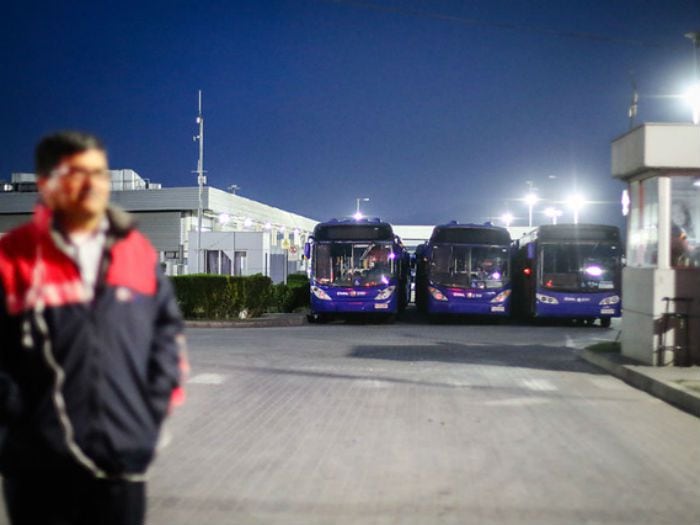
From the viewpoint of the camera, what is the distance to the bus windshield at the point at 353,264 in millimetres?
28359

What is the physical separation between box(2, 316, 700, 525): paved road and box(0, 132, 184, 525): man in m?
2.63

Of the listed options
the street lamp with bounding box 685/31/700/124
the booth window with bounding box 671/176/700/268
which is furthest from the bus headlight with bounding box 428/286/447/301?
the booth window with bounding box 671/176/700/268

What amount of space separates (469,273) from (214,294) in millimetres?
7611

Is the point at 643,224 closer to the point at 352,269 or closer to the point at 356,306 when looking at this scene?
the point at 356,306

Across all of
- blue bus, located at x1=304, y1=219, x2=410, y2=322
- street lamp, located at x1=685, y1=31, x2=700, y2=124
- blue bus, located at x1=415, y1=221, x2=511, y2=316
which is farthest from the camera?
blue bus, located at x1=415, y1=221, x2=511, y2=316

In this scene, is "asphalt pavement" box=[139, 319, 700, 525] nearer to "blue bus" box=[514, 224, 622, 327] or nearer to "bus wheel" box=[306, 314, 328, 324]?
"blue bus" box=[514, 224, 622, 327]

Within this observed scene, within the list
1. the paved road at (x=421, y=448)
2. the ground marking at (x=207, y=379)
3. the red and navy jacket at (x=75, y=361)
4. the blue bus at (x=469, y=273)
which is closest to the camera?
the red and navy jacket at (x=75, y=361)

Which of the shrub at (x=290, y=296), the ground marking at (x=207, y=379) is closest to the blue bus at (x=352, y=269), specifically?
the shrub at (x=290, y=296)

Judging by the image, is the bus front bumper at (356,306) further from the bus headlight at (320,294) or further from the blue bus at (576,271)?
the blue bus at (576,271)

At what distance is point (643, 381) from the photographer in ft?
41.8

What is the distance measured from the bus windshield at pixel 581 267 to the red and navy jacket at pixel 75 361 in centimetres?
2545

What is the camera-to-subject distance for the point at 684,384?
1174 cm

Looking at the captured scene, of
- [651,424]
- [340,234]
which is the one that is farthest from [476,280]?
[651,424]

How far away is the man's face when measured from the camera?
10.5 feet
